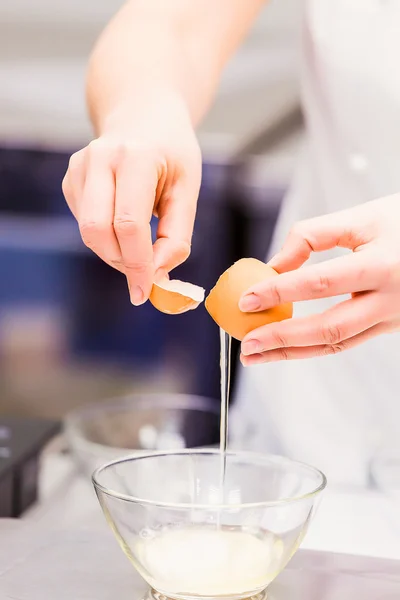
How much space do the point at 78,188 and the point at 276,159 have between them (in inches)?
48.1

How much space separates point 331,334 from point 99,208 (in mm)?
272

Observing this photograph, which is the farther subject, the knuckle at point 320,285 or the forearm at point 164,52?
the forearm at point 164,52

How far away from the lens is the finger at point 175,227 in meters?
0.86

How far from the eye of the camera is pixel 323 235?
0.70 m

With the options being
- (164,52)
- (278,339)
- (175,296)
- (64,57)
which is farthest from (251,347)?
(64,57)

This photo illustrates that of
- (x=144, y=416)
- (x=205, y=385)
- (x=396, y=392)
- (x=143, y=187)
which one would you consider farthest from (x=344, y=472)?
(x=205, y=385)

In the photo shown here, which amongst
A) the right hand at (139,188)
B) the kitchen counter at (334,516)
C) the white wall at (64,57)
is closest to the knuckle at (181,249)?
the right hand at (139,188)

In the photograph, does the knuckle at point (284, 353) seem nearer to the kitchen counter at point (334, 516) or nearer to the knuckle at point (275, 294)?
the knuckle at point (275, 294)

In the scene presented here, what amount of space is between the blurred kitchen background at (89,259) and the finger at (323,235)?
105 cm

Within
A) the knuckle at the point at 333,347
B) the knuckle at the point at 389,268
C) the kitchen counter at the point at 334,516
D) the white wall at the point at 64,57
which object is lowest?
the kitchen counter at the point at 334,516

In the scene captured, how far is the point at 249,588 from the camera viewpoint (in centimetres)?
68

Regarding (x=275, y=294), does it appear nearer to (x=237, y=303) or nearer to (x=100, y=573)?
(x=237, y=303)

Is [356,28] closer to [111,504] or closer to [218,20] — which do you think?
[218,20]

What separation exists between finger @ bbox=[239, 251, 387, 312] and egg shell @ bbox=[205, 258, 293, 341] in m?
0.06
